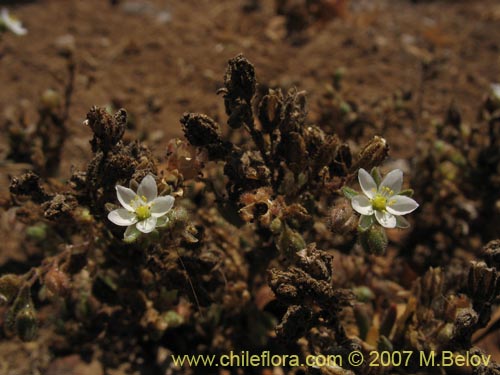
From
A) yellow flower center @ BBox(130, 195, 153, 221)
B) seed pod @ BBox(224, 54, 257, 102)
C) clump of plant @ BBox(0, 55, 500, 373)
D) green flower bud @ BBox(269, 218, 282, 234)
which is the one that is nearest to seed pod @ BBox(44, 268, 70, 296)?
clump of plant @ BBox(0, 55, 500, 373)

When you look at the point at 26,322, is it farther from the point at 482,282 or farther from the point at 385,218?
the point at 482,282

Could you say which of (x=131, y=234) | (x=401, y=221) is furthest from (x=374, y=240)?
(x=131, y=234)

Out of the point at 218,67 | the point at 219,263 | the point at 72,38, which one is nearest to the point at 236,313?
the point at 219,263

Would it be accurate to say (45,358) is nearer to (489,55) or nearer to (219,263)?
(219,263)

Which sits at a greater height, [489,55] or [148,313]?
[489,55]

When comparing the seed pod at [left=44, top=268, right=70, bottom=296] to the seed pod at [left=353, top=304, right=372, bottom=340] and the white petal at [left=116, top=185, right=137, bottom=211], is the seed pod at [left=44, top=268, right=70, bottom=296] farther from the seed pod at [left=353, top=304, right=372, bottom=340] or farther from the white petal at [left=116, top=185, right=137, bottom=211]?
the seed pod at [left=353, top=304, right=372, bottom=340]

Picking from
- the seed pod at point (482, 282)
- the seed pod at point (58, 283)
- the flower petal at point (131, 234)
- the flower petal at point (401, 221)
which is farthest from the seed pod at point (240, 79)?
the seed pod at point (482, 282)
